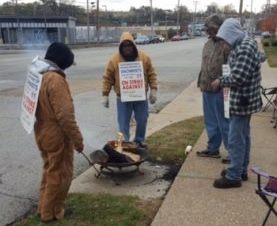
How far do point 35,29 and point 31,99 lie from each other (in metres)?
62.0

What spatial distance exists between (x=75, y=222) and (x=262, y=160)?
9.69ft

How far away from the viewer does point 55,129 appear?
4309 millimetres

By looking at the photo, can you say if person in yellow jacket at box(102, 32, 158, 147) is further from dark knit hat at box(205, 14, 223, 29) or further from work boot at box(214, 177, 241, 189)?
work boot at box(214, 177, 241, 189)

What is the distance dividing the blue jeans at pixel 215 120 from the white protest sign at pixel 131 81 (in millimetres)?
870

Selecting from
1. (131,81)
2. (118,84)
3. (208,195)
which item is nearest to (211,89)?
(131,81)

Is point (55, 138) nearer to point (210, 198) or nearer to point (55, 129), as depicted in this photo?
point (55, 129)

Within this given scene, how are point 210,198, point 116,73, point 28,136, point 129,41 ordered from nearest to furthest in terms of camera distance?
point 210,198
point 129,41
point 116,73
point 28,136

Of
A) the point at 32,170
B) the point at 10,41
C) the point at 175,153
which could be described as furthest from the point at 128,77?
the point at 10,41

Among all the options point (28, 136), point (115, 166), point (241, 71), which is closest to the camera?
point (241, 71)

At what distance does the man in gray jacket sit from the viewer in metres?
4.75

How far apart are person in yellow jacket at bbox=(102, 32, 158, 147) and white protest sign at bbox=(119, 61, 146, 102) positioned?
58 millimetres

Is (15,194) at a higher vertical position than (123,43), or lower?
lower

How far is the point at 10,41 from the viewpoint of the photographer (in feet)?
206

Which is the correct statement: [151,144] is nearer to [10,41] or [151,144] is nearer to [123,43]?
[123,43]
